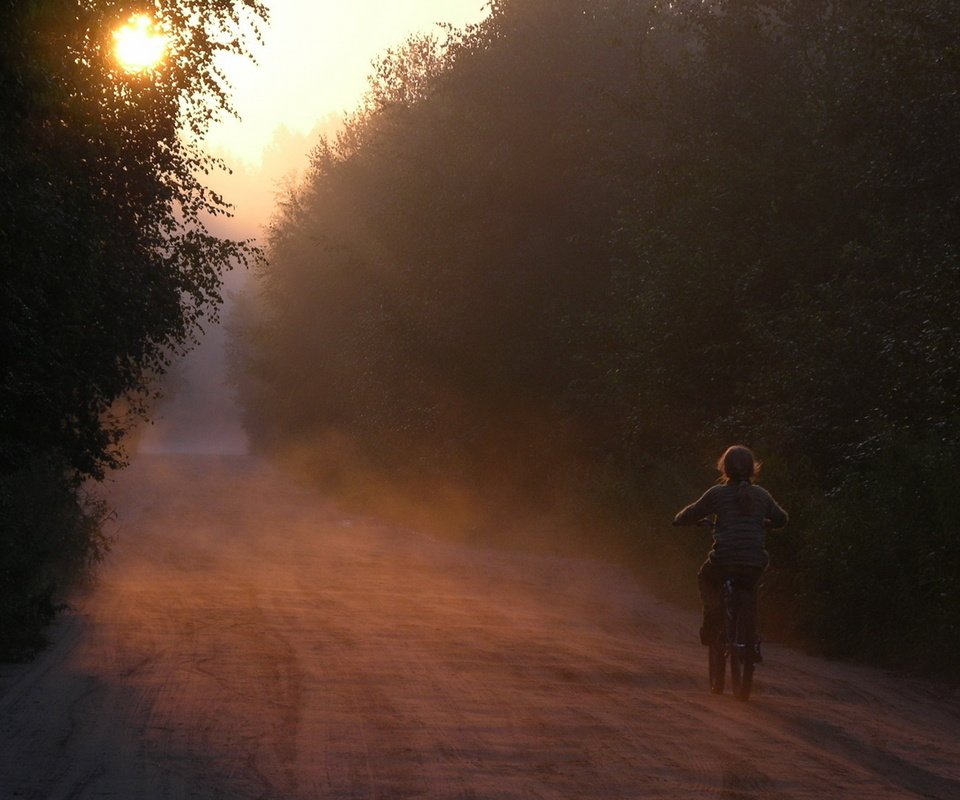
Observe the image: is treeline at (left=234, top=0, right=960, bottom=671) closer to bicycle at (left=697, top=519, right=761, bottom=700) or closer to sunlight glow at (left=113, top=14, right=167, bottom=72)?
bicycle at (left=697, top=519, right=761, bottom=700)

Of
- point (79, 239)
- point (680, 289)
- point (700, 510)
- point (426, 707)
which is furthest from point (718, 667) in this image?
point (680, 289)

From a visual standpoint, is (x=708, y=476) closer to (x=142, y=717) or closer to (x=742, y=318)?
(x=742, y=318)

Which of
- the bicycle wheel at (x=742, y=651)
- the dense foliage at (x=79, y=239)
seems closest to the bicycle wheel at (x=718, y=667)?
the bicycle wheel at (x=742, y=651)

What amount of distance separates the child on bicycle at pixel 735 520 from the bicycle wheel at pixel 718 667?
16cm

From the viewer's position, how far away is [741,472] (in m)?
10.8

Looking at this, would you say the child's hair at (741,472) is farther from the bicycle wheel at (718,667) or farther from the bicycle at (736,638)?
the bicycle wheel at (718,667)

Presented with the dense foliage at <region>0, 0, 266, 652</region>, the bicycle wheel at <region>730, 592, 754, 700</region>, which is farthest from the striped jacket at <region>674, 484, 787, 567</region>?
the dense foliage at <region>0, 0, 266, 652</region>

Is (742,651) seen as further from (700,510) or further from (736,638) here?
(700,510)

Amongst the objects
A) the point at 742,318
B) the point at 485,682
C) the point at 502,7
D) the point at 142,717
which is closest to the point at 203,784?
the point at 142,717

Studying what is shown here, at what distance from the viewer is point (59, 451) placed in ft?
51.9

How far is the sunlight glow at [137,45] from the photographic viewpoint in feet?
44.8

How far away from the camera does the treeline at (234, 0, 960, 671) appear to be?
1532 centimetres

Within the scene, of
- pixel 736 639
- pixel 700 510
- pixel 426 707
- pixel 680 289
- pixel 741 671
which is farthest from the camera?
pixel 680 289

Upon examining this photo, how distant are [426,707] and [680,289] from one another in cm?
1448
